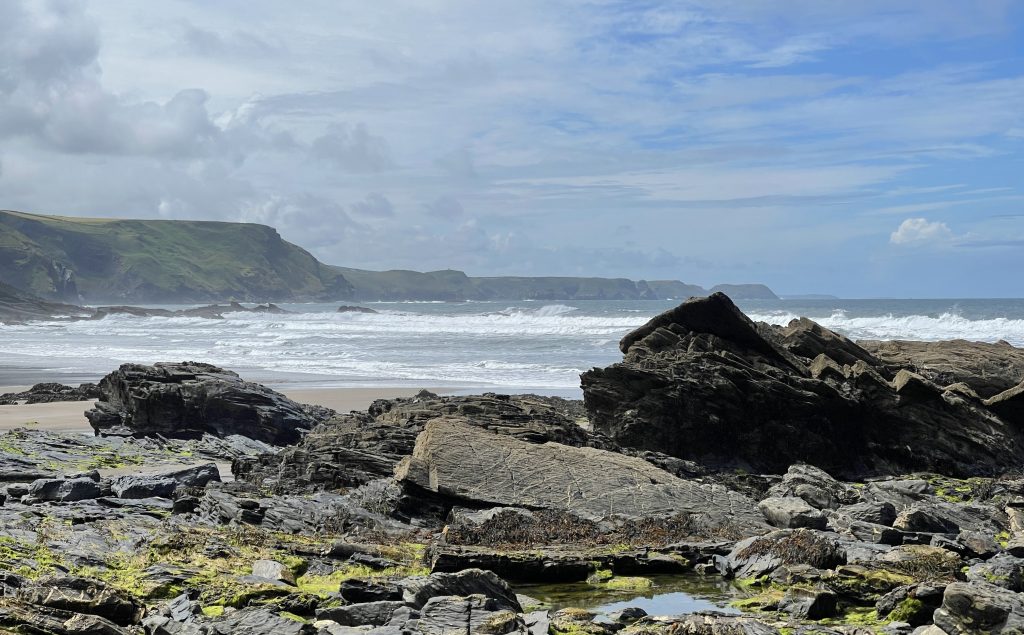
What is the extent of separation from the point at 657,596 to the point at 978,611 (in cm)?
324

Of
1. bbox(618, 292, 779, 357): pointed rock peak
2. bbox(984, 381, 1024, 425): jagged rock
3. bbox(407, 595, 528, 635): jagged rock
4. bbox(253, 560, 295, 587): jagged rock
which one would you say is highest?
bbox(618, 292, 779, 357): pointed rock peak

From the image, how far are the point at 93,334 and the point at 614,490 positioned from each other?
6770 centimetres

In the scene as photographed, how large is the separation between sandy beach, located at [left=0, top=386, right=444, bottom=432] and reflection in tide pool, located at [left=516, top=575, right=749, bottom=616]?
16884 mm

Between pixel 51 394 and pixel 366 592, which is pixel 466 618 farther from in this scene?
pixel 51 394

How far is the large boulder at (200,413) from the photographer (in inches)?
890

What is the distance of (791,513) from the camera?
43.6 ft

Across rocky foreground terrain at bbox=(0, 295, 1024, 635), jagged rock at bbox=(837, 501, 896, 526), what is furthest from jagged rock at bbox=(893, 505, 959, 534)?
jagged rock at bbox=(837, 501, 896, 526)

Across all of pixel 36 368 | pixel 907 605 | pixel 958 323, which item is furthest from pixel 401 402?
pixel 958 323

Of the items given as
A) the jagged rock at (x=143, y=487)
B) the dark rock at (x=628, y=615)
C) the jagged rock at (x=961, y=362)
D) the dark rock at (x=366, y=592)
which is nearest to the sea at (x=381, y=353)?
the jagged rock at (x=961, y=362)

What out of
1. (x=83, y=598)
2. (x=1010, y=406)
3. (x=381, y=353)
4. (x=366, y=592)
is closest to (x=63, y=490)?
(x=83, y=598)

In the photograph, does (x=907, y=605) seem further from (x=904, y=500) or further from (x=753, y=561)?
(x=904, y=500)

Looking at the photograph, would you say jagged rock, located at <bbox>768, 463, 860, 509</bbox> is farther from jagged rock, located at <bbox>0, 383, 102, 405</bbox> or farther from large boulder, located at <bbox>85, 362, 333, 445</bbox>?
jagged rock, located at <bbox>0, 383, 102, 405</bbox>

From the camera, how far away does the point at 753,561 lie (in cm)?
1123

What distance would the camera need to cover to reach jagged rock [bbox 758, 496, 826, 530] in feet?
42.9
